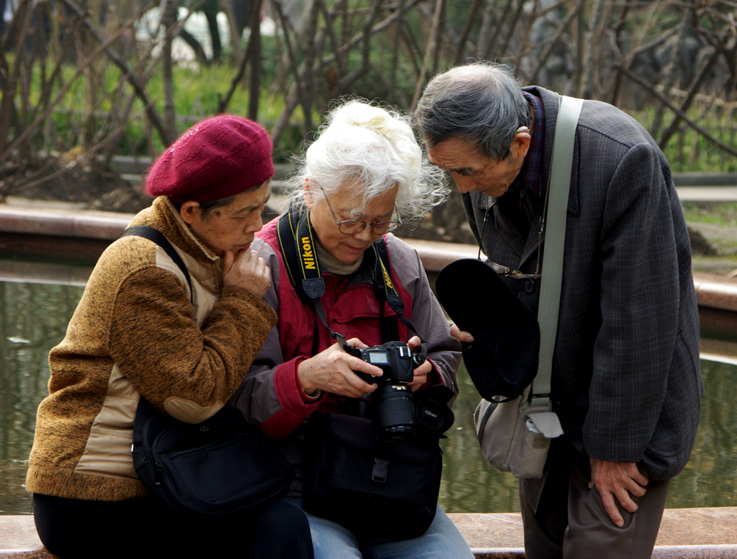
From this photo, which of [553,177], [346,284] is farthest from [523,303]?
[346,284]

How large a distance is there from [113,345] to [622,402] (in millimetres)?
1210

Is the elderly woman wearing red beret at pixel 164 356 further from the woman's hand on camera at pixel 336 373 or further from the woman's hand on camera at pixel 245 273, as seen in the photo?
the woman's hand on camera at pixel 336 373

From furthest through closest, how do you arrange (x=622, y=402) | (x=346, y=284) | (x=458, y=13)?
(x=458, y=13) < (x=346, y=284) < (x=622, y=402)

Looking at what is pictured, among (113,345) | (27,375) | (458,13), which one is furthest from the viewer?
(458,13)

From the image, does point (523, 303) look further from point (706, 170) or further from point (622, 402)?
point (706, 170)

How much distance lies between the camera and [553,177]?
2234 millimetres

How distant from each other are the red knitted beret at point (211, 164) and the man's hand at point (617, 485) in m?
1.13

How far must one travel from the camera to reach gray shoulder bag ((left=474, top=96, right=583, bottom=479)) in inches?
88.0

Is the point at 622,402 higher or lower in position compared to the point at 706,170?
higher

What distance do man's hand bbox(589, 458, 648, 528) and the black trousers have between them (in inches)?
29.6

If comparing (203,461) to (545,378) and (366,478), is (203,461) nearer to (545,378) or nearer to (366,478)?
(366,478)

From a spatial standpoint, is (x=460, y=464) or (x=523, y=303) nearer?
(x=523, y=303)

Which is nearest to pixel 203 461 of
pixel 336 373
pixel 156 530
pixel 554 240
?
pixel 156 530

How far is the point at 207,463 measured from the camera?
2107mm
